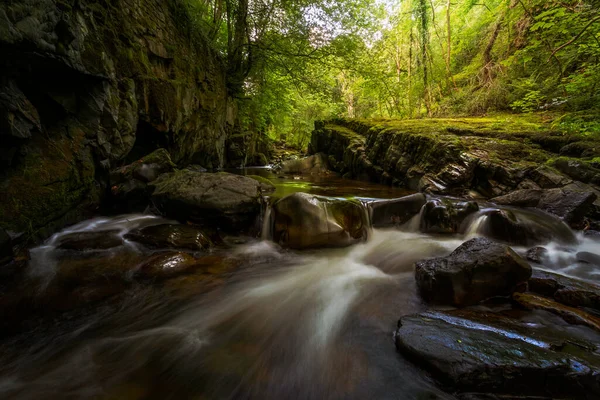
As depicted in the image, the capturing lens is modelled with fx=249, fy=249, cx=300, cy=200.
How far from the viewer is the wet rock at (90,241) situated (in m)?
3.60

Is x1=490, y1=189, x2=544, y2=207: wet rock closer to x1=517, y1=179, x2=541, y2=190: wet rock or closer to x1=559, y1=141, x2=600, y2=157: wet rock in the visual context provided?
x1=517, y1=179, x2=541, y2=190: wet rock

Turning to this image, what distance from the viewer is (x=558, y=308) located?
236cm

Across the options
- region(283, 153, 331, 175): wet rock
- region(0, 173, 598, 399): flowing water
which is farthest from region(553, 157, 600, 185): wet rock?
region(283, 153, 331, 175): wet rock

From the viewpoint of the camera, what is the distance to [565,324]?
2.21 meters

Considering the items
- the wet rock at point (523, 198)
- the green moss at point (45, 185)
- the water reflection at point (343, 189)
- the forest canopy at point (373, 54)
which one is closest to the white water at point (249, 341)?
the green moss at point (45, 185)

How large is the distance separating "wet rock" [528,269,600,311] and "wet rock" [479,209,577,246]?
4.23 ft

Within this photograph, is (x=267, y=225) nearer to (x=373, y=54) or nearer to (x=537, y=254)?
(x=537, y=254)

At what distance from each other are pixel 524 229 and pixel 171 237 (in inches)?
224

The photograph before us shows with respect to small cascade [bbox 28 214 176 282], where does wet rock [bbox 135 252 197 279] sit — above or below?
below

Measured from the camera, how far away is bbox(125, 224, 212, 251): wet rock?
3904mm

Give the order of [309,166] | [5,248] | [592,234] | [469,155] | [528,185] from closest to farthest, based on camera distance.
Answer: [5,248], [592,234], [528,185], [469,155], [309,166]

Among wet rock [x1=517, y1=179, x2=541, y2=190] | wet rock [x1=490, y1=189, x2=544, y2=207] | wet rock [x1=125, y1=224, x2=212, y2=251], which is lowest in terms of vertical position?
wet rock [x1=125, y1=224, x2=212, y2=251]

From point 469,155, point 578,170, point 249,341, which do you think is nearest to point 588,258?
point 578,170

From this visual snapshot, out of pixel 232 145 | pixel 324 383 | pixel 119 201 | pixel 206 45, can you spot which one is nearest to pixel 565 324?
pixel 324 383
